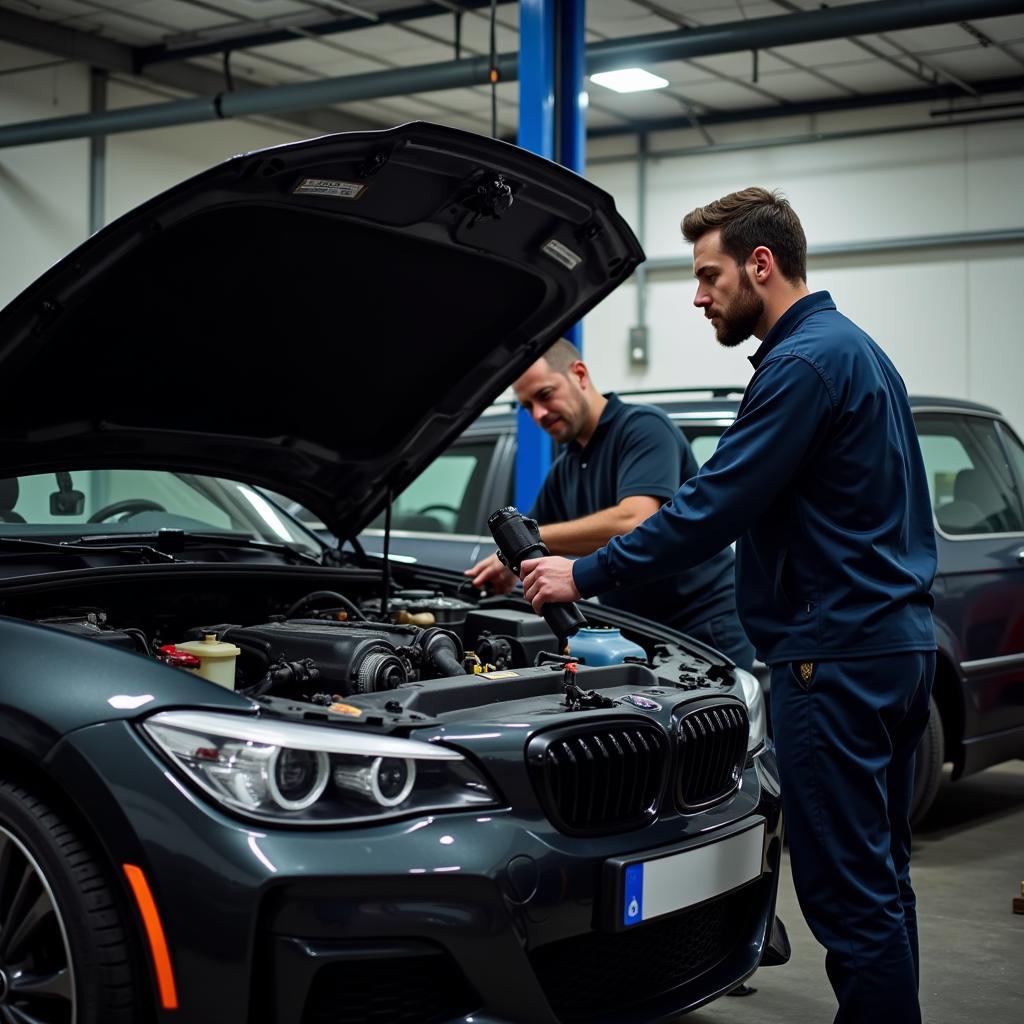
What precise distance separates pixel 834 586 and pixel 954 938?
1818mm

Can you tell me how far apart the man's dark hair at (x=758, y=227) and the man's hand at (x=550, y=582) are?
2.31ft

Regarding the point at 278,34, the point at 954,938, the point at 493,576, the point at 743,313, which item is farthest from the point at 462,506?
the point at 278,34

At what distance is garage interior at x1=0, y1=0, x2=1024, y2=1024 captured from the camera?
1077 cm

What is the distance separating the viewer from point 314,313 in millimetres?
3186

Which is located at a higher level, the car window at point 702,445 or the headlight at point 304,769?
the car window at point 702,445

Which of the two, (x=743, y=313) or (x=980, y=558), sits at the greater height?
(x=743, y=313)

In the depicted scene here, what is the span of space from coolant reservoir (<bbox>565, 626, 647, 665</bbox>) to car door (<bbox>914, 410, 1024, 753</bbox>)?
71.0 inches

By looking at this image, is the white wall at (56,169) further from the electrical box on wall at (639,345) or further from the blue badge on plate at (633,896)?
the blue badge on plate at (633,896)

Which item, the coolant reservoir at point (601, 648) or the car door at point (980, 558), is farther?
the car door at point (980, 558)

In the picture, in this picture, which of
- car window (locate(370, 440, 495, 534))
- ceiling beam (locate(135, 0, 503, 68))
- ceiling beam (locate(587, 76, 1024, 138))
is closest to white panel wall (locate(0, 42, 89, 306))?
ceiling beam (locate(135, 0, 503, 68))

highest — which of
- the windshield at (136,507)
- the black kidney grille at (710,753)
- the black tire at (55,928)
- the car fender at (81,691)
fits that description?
the windshield at (136,507)

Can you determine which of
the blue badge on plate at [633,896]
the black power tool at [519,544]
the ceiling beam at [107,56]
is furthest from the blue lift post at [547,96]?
the ceiling beam at [107,56]

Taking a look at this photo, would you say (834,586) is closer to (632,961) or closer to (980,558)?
(632,961)

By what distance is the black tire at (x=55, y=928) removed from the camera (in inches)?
82.2
